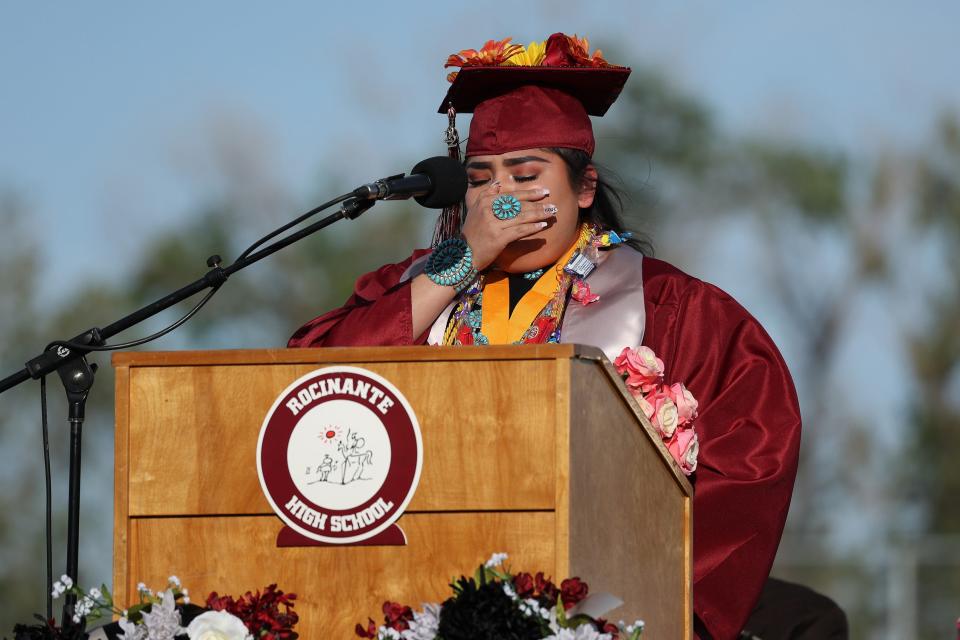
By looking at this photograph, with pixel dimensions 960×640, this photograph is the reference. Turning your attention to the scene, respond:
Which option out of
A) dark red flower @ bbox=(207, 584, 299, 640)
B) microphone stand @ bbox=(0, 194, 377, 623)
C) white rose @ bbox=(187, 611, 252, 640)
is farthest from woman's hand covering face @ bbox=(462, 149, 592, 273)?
white rose @ bbox=(187, 611, 252, 640)

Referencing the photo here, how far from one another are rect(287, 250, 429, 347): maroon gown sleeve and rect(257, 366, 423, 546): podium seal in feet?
3.33

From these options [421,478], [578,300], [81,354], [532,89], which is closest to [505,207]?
[578,300]

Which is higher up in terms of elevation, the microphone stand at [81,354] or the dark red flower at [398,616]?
the microphone stand at [81,354]

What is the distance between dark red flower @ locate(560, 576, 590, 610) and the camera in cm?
257

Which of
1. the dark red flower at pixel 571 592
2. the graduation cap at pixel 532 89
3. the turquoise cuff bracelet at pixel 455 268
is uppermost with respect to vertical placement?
the graduation cap at pixel 532 89

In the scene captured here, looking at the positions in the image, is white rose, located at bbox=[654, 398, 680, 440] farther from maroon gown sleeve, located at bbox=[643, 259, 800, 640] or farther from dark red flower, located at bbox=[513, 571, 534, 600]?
dark red flower, located at bbox=[513, 571, 534, 600]

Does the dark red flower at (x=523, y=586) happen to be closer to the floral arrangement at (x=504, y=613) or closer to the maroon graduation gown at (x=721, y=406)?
the floral arrangement at (x=504, y=613)

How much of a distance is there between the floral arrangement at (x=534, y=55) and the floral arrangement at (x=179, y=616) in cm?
180

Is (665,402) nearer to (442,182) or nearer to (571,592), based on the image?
(442,182)

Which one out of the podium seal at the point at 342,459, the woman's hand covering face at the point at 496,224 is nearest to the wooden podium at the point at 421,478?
the podium seal at the point at 342,459

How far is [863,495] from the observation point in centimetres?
1788

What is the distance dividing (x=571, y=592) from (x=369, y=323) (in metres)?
1.33

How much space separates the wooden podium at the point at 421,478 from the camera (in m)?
2.66

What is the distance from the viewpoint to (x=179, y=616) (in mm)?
2648
